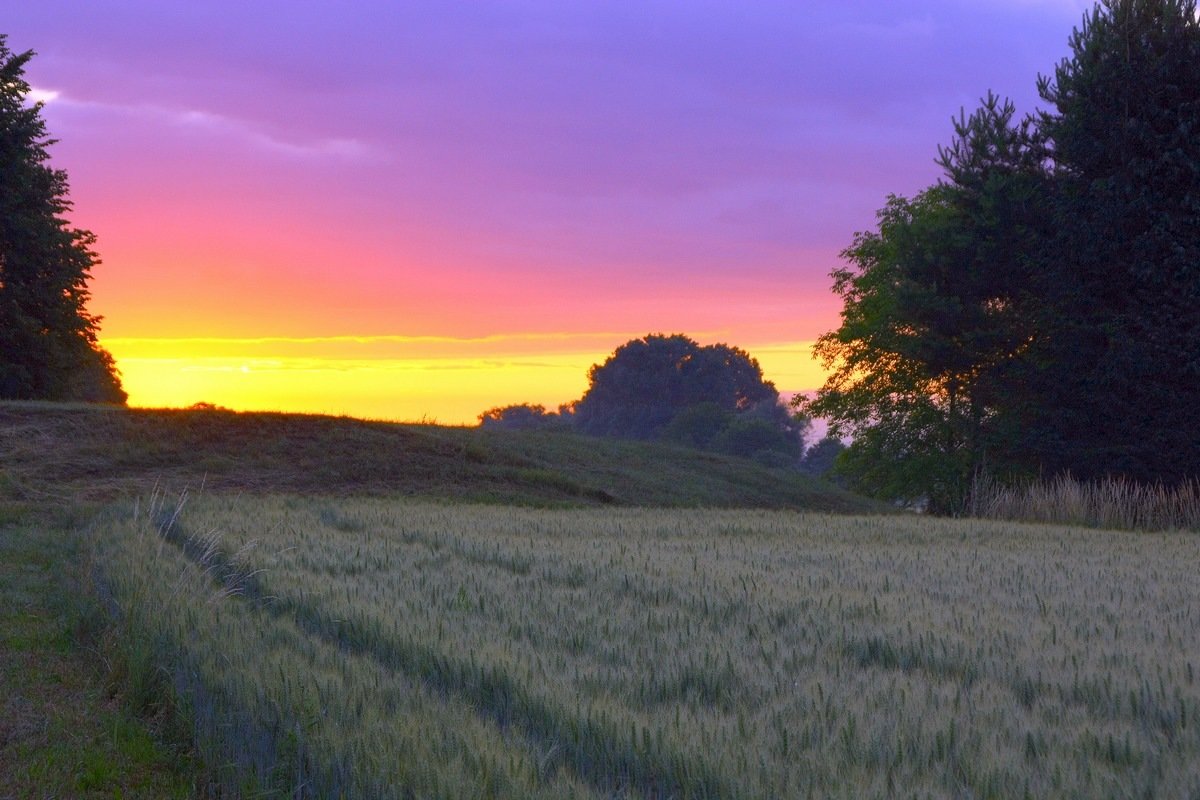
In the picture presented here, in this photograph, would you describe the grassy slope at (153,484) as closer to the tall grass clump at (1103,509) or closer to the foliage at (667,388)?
the tall grass clump at (1103,509)

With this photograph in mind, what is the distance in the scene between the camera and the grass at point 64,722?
18.7ft

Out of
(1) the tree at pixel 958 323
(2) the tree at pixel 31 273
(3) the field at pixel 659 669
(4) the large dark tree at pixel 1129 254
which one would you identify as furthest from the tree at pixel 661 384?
(3) the field at pixel 659 669

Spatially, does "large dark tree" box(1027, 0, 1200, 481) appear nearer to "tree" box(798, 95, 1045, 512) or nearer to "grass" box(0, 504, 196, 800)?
"tree" box(798, 95, 1045, 512)

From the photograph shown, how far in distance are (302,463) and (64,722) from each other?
1744 cm

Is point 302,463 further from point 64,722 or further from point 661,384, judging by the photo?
point 661,384

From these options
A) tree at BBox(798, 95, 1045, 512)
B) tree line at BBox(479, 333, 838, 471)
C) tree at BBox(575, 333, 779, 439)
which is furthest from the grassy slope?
tree at BBox(575, 333, 779, 439)

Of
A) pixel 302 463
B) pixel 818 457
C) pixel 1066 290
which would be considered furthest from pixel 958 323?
pixel 818 457

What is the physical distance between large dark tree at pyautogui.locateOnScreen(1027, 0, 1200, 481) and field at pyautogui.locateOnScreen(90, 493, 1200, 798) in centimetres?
1851

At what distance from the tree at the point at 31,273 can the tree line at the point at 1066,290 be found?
30.0 meters

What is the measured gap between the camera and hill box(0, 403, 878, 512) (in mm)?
21422

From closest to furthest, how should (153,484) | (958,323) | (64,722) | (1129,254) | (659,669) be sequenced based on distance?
(659,669), (64,722), (153,484), (1129,254), (958,323)

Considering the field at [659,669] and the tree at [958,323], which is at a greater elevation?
the tree at [958,323]

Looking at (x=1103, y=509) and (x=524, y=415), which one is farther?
(x=524, y=415)

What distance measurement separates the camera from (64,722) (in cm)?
669
